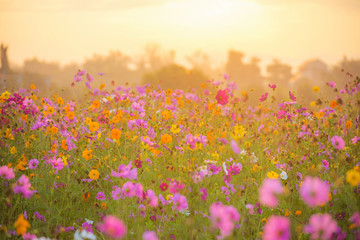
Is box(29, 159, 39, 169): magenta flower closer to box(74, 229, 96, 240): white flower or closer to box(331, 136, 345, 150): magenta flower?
box(74, 229, 96, 240): white flower

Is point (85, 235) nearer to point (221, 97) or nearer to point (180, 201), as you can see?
point (180, 201)

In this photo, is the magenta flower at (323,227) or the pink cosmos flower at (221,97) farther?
the pink cosmos flower at (221,97)

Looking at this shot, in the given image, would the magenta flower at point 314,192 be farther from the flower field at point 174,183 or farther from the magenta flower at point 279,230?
the magenta flower at point 279,230

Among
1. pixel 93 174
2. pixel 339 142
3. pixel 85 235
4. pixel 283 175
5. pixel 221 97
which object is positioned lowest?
pixel 85 235

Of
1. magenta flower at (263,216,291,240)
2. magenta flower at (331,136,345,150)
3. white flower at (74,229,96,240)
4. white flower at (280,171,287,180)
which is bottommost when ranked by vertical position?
white flower at (74,229,96,240)

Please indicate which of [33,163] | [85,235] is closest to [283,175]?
[85,235]

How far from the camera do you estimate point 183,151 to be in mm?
3016

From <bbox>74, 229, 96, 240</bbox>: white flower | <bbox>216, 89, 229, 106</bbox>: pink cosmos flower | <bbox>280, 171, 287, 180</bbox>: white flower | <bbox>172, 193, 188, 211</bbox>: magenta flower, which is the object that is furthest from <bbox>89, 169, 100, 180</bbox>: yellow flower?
<bbox>216, 89, 229, 106</bbox>: pink cosmos flower

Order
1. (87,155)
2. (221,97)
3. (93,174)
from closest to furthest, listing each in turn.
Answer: (93,174) → (87,155) → (221,97)

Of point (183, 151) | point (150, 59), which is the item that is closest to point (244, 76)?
point (150, 59)

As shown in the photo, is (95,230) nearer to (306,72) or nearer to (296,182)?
(296,182)

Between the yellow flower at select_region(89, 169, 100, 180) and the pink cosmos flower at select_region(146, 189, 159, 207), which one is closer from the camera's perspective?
the pink cosmos flower at select_region(146, 189, 159, 207)

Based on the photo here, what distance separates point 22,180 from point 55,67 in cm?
4673

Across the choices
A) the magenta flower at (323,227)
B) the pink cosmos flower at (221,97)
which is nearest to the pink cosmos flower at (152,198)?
the magenta flower at (323,227)
